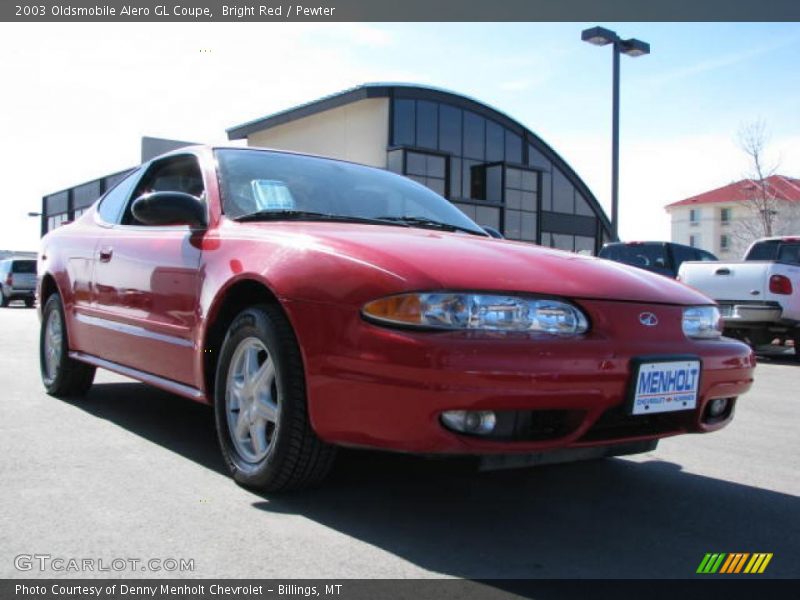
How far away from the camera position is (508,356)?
2609 millimetres

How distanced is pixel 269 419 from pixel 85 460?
1197 mm

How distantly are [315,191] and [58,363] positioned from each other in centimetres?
262

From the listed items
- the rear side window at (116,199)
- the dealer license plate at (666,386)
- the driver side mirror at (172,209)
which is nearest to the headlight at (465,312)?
the dealer license plate at (666,386)

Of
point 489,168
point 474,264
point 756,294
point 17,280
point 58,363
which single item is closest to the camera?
point 474,264

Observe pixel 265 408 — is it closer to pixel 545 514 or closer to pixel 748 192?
pixel 545 514

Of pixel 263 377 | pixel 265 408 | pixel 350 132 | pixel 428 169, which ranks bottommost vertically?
pixel 265 408

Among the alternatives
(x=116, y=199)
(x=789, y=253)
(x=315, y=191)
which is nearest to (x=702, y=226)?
(x=789, y=253)

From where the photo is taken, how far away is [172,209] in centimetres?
374

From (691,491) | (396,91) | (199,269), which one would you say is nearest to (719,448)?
(691,491)

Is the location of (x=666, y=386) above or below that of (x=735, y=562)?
above

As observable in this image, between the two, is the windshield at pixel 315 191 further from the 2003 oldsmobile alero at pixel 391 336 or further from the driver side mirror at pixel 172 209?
the driver side mirror at pixel 172 209

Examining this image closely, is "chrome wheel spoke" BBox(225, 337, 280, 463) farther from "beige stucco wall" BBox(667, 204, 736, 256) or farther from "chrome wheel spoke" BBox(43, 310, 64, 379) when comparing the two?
"beige stucco wall" BBox(667, 204, 736, 256)

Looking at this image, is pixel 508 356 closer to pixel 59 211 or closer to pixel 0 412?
pixel 0 412

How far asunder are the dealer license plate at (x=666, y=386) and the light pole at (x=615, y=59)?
12.4 metres
